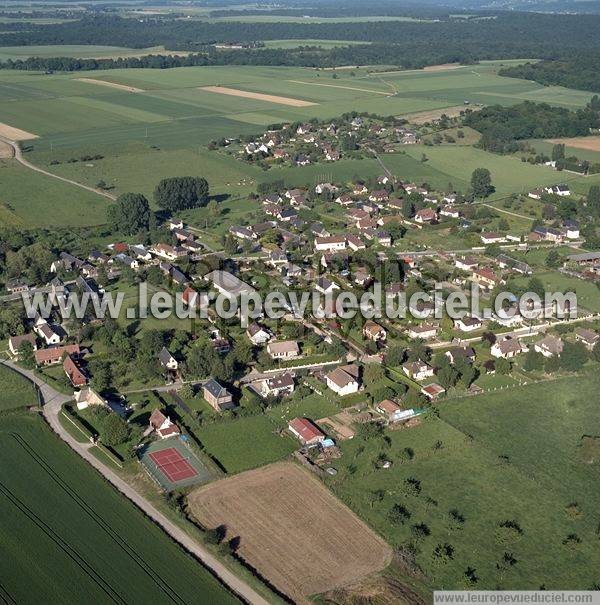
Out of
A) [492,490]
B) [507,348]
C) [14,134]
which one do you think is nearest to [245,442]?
[492,490]

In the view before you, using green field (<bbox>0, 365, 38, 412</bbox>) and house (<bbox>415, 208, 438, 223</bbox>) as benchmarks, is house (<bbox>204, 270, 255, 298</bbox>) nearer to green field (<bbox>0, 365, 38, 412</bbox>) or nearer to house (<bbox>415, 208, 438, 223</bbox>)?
green field (<bbox>0, 365, 38, 412</bbox>)

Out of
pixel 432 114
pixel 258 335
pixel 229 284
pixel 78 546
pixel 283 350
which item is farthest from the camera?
pixel 432 114

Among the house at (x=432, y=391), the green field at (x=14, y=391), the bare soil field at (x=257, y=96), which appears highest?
the bare soil field at (x=257, y=96)

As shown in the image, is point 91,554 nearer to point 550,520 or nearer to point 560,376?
point 550,520

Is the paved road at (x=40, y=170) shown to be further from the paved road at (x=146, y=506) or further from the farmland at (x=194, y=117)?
the paved road at (x=146, y=506)

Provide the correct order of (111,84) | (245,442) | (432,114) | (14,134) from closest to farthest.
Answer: (245,442), (14,134), (432,114), (111,84)

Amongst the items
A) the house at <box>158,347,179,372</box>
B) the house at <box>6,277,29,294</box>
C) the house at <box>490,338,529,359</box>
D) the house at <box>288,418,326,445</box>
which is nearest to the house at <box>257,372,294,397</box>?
the house at <box>288,418,326,445</box>

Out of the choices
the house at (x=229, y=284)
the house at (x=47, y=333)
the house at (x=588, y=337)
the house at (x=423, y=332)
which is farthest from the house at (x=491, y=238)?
the house at (x=47, y=333)

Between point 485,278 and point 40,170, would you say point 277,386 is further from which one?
point 40,170
